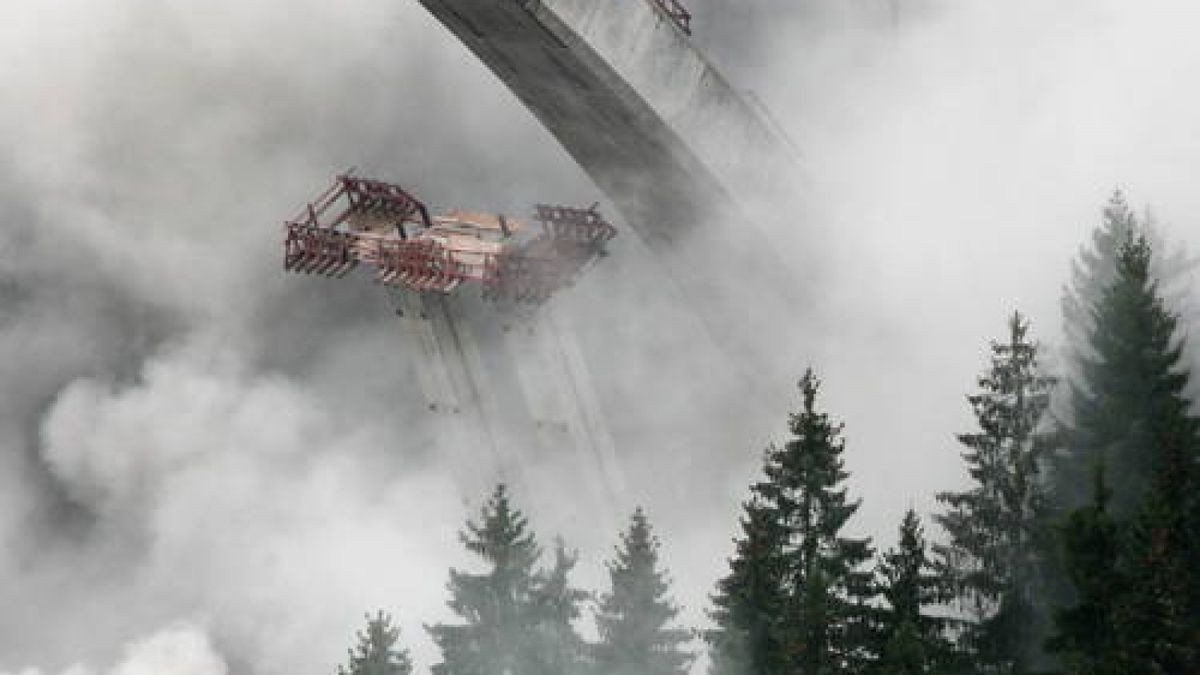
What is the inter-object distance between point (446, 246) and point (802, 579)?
1178 centimetres

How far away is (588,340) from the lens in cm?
3023

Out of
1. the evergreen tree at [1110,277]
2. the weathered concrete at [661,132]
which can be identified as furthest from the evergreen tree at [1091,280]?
the weathered concrete at [661,132]

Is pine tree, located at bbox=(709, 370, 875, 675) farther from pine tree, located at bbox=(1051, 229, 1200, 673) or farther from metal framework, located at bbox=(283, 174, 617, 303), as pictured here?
metal framework, located at bbox=(283, 174, 617, 303)

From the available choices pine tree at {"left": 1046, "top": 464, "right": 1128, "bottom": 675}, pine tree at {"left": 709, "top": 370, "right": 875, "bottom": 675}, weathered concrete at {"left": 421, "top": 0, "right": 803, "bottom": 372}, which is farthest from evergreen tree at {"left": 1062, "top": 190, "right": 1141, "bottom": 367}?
pine tree at {"left": 1046, "top": 464, "right": 1128, "bottom": 675}

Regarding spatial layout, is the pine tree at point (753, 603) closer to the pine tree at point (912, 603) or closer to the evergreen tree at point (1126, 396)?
the pine tree at point (912, 603)

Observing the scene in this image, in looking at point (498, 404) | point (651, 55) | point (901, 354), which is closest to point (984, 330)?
point (901, 354)

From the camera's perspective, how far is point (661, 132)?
2386cm

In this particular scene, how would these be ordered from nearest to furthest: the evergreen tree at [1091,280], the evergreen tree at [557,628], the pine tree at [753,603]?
1. the pine tree at [753,603]
2. the evergreen tree at [557,628]
3. the evergreen tree at [1091,280]

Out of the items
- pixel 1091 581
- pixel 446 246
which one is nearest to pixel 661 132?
pixel 446 246

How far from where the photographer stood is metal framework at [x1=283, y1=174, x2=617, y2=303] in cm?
2742

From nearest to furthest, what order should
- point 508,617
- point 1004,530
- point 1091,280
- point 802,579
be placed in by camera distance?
point 802,579 < point 1004,530 < point 508,617 < point 1091,280

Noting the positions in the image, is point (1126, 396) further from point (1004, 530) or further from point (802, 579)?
point (802, 579)

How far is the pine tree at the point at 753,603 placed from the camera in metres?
17.6

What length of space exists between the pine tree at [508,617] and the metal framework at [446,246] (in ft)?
21.6
